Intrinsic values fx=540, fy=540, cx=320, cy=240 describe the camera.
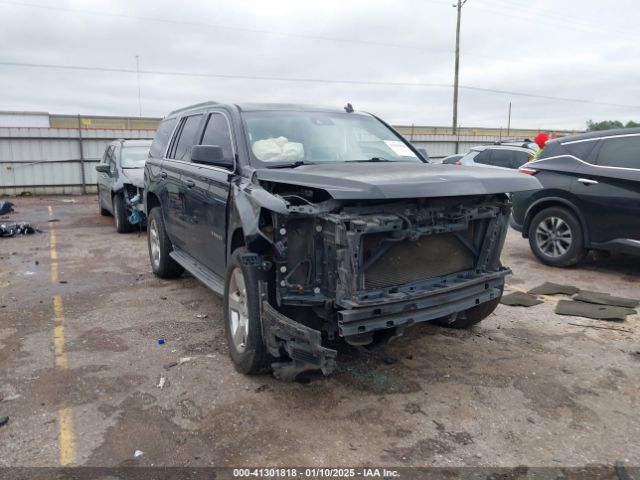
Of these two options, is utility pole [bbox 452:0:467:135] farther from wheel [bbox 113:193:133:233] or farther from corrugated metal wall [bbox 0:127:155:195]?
wheel [bbox 113:193:133:233]

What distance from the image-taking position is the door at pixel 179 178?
18.1 feet

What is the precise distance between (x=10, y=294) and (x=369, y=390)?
462 cm

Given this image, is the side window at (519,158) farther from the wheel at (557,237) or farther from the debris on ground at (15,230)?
the debris on ground at (15,230)

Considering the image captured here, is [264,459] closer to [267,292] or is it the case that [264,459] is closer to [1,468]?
[267,292]

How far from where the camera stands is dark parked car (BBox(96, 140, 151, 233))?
10047 millimetres

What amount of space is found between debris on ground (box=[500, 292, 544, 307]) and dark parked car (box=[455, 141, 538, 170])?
229 inches

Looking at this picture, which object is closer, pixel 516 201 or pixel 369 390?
pixel 369 390

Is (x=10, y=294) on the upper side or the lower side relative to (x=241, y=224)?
lower

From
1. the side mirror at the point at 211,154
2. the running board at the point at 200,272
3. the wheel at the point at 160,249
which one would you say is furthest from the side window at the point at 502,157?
the side mirror at the point at 211,154

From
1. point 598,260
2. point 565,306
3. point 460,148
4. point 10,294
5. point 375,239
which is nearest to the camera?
point 375,239

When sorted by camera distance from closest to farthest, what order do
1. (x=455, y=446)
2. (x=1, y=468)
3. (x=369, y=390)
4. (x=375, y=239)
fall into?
(x=1, y=468) < (x=455, y=446) < (x=375, y=239) < (x=369, y=390)

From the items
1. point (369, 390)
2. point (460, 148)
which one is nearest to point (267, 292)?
point (369, 390)

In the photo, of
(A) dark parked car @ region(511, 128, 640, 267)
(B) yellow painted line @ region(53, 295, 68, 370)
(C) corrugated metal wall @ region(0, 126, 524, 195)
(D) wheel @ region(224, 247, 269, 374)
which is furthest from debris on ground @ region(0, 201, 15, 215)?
(A) dark parked car @ region(511, 128, 640, 267)

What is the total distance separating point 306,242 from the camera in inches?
133
